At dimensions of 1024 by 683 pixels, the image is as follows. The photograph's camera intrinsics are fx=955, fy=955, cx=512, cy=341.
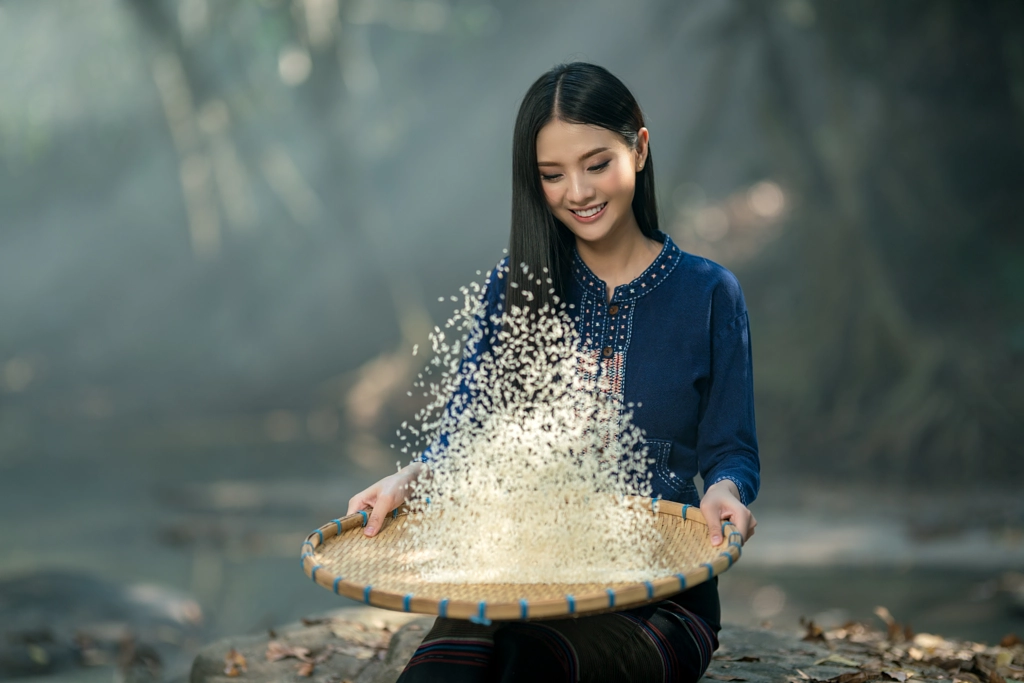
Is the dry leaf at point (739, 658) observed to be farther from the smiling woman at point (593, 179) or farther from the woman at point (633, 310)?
the smiling woman at point (593, 179)

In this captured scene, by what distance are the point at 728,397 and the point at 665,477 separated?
0.66 feet

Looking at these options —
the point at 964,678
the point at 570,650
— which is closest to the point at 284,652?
the point at 570,650

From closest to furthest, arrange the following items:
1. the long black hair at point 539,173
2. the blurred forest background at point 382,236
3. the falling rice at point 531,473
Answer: the falling rice at point 531,473, the long black hair at point 539,173, the blurred forest background at point 382,236

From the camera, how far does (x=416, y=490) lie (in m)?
1.75

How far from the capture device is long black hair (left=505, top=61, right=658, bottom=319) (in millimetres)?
1802

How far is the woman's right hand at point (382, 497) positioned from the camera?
171 centimetres

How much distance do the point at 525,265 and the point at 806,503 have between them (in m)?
4.67

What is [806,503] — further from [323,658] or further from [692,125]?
[323,658]

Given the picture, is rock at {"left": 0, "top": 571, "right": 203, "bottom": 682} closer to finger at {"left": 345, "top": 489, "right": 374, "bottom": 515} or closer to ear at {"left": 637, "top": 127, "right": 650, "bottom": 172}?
finger at {"left": 345, "top": 489, "right": 374, "bottom": 515}

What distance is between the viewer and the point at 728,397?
189 centimetres

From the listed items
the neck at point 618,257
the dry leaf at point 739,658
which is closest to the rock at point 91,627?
the dry leaf at point 739,658

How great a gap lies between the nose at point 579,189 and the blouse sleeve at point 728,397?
1.12 ft

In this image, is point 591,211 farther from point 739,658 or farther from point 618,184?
point 739,658

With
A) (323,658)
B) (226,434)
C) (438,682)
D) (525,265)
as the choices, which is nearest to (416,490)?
(438,682)
